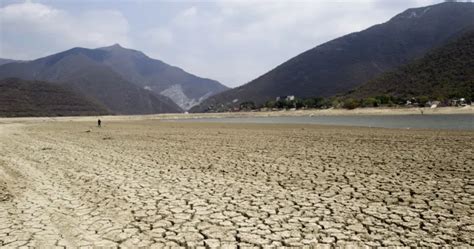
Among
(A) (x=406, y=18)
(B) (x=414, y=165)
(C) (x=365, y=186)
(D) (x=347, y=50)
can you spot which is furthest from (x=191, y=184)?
(A) (x=406, y=18)

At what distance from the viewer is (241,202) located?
6574 mm

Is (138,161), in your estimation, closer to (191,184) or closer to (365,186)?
(191,184)

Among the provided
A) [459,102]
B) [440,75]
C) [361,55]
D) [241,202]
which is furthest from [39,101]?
[361,55]

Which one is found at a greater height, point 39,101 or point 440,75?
point 440,75

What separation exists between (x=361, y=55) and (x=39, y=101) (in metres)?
132

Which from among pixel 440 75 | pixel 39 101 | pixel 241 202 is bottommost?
pixel 241 202

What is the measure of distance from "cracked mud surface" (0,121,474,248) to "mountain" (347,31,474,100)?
7115cm

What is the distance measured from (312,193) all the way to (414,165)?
183 inches

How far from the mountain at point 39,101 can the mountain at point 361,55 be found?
249ft

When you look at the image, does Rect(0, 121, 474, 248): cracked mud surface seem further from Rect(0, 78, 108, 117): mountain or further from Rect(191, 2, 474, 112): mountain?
Rect(191, 2, 474, 112): mountain

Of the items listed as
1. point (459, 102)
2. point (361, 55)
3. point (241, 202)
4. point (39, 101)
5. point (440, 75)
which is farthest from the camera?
point (361, 55)

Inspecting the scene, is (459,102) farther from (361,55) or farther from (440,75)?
(361,55)

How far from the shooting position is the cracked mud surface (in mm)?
4844

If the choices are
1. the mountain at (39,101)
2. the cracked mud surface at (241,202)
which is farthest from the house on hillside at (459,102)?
the mountain at (39,101)
